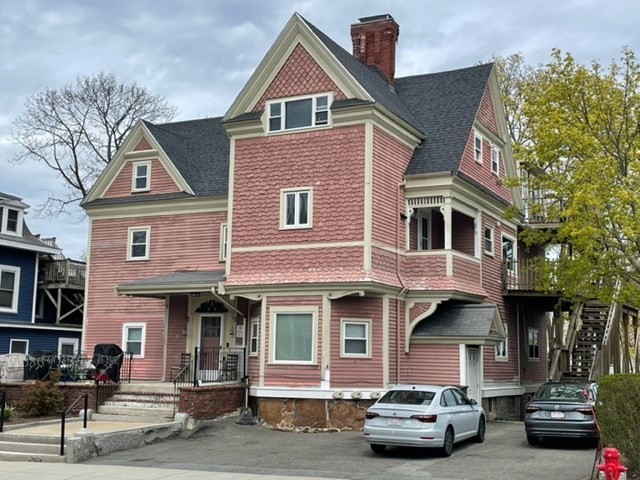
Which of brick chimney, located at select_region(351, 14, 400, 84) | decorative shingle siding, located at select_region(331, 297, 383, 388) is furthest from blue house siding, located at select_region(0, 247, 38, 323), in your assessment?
decorative shingle siding, located at select_region(331, 297, 383, 388)

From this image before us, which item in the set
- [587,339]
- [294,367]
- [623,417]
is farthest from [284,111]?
[587,339]

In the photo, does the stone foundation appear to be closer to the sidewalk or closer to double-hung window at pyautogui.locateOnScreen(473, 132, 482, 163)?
the sidewalk

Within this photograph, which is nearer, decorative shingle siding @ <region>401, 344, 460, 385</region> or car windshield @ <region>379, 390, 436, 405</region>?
car windshield @ <region>379, 390, 436, 405</region>

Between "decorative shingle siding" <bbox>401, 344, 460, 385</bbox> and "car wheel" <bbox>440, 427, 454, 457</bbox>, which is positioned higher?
"decorative shingle siding" <bbox>401, 344, 460, 385</bbox>

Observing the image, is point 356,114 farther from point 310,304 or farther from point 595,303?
point 595,303

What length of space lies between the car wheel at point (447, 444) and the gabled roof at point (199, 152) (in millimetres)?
13509

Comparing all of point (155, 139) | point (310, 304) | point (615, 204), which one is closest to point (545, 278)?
point (615, 204)

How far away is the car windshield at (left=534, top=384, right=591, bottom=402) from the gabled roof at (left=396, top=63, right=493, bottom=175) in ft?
25.6

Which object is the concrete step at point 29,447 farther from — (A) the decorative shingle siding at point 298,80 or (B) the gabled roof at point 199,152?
(A) the decorative shingle siding at point 298,80

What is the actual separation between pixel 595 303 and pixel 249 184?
15645 millimetres

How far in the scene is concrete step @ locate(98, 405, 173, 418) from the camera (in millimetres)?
22078

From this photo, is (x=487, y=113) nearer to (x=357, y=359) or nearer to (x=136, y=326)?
(x=357, y=359)

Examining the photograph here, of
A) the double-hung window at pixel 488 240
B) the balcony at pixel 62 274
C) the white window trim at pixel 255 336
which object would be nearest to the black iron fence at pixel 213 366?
the white window trim at pixel 255 336

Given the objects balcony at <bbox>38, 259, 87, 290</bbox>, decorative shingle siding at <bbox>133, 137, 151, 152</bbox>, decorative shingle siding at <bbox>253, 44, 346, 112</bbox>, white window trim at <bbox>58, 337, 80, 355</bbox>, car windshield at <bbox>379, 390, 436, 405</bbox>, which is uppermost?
decorative shingle siding at <bbox>253, 44, 346, 112</bbox>
